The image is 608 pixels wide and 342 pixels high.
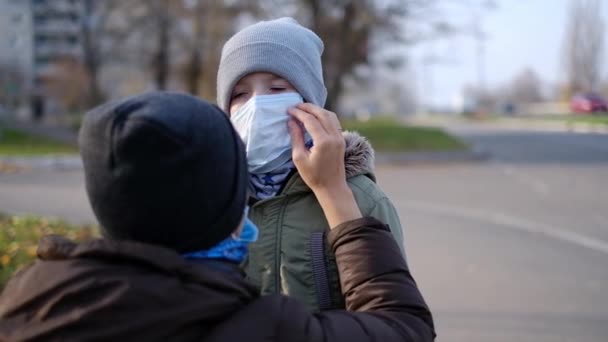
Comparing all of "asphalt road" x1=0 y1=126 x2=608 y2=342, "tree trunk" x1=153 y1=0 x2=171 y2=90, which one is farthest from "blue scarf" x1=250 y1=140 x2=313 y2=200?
"tree trunk" x1=153 y1=0 x2=171 y2=90

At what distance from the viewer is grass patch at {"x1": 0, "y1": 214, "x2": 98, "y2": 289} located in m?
4.80

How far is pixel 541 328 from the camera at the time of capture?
4.76 m

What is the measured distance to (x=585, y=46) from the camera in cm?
6109

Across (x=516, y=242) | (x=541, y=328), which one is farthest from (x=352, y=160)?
(x=516, y=242)

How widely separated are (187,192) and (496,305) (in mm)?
4605

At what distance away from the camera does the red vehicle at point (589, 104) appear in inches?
1946

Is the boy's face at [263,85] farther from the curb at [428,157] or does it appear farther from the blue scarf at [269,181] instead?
the curb at [428,157]

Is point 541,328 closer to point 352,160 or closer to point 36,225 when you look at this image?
point 352,160

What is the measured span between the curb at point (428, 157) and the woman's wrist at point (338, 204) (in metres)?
16.0

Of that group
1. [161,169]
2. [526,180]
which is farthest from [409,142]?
[161,169]

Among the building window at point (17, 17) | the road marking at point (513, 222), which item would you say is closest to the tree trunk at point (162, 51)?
the building window at point (17, 17)

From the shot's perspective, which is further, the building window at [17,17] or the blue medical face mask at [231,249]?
the building window at [17,17]

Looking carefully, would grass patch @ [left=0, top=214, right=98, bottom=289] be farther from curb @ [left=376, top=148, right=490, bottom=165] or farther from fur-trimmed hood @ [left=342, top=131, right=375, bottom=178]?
curb @ [left=376, top=148, right=490, bottom=165]

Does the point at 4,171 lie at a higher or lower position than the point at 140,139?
lower
